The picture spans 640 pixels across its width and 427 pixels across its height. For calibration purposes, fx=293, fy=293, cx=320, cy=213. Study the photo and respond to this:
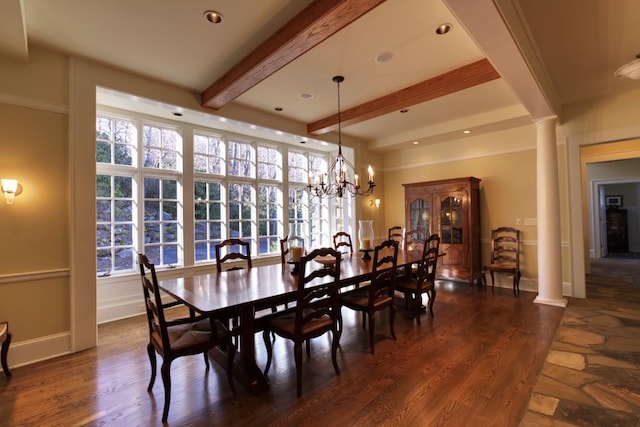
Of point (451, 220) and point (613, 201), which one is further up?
point (613, 201)

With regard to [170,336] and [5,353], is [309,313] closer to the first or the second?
[170,336]

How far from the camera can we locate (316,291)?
7.47ft

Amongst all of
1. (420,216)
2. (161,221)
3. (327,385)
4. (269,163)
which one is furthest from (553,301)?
Result: (161,221)

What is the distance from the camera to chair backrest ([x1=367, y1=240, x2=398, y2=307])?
2796 mm

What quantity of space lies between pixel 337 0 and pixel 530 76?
214 cm

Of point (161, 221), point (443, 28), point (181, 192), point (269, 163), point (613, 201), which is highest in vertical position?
point (443, 28)

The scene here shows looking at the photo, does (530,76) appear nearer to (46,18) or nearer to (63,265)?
(46,18)

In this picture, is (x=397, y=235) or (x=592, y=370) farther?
(x=397, y=235)

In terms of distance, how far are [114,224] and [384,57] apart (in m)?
4.06

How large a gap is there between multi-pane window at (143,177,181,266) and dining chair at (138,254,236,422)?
2.40 meters

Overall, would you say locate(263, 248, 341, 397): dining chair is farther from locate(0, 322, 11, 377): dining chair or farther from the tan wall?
the tan wall

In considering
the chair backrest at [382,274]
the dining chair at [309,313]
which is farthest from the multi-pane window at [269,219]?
the dining chair at [309,313]

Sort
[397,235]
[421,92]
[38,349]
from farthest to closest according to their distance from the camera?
[397,235]
[421,92]
[38,349]

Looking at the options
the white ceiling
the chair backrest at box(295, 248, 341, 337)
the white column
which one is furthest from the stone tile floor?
the white ceiling
